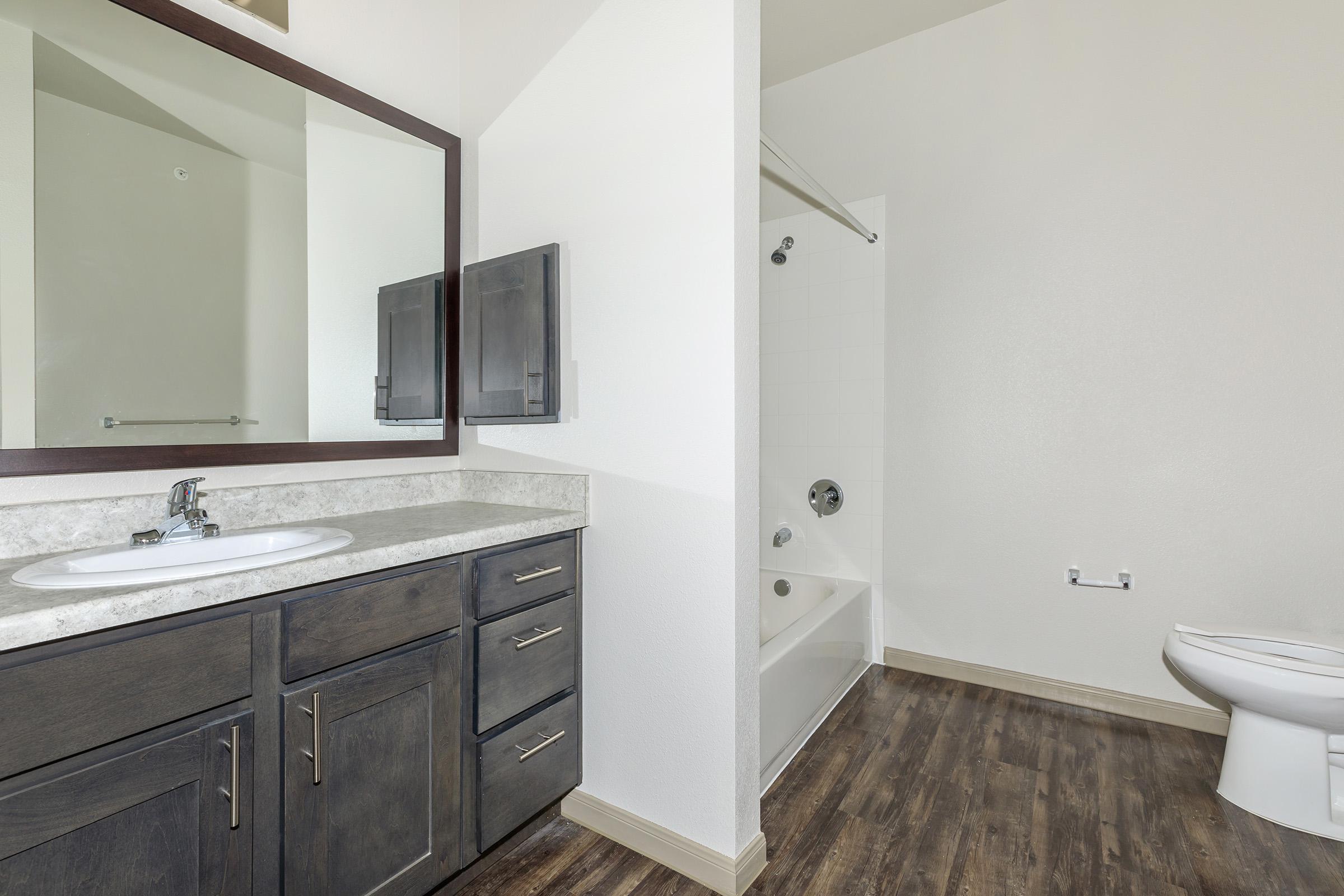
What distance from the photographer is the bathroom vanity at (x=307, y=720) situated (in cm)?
86

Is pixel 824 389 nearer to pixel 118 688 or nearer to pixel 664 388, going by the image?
pixel 664 388

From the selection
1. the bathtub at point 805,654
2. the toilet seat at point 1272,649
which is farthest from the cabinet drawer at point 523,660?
the toilet seat at point 1272,649

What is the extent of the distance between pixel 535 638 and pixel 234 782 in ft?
2.28

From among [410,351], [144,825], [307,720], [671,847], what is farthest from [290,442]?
[671,847]

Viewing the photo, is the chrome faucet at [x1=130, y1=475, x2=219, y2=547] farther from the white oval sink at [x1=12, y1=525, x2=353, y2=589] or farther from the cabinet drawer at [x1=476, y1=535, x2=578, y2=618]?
the cabinet drawer at [x1=476, y1=535, x2=578, y2=618]

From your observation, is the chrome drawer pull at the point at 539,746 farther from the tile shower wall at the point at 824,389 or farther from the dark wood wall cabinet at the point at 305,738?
the tile shower wall at the point at 824,389

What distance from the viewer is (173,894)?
0.97 m

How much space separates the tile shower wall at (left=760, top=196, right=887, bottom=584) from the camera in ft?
9.58

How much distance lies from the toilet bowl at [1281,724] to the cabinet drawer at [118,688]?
8.08 ft

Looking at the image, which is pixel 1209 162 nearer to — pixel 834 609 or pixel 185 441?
pixel 834 609

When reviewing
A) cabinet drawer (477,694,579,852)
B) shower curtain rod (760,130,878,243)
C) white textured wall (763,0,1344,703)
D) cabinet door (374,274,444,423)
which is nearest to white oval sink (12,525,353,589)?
cabinet door (374,274,444,423)

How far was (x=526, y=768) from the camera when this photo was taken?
1.60 meters

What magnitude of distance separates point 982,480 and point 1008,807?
1288 millimetres

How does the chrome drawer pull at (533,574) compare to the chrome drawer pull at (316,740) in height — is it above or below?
above
